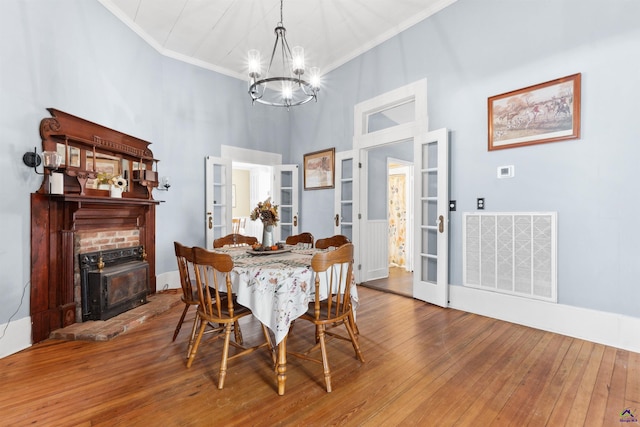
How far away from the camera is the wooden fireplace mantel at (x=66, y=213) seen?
8.74ft

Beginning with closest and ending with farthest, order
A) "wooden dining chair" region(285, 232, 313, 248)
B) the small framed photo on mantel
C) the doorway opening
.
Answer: "wooden dining chair" region(285, 232, 313, 248)
the small framed photo on mantel
the doorway opening

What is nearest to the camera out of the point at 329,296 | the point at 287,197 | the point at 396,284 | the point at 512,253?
the point at 329,296

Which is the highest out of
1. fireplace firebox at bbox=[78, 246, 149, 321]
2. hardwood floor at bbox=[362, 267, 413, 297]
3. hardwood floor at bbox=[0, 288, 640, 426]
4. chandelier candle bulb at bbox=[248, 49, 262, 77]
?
chandelier candle bulb at bbox=[248, 49, 262, 77]

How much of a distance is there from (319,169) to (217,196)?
6.03ft

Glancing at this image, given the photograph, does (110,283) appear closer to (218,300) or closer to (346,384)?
(218,300)

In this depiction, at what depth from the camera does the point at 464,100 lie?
11.3 ft

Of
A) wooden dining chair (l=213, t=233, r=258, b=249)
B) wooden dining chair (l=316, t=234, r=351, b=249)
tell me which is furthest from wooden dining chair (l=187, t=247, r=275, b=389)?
wooden dining chair (l=316, t=234, r=351, b=249)

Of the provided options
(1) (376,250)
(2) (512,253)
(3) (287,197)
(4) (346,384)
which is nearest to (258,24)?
(3) (287,197)

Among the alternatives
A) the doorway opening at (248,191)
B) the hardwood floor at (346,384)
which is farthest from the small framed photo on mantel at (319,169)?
the doorway opening at (248,191)

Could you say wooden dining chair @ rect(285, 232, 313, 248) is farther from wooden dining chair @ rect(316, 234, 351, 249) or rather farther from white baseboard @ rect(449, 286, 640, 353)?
white baseboard @ rect(449, 286, 640, 353)

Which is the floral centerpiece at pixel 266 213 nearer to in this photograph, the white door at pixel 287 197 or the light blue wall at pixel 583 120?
the light blue wall at pixel 583 120

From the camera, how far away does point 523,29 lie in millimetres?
2996

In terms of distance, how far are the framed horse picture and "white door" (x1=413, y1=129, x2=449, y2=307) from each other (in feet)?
1.79

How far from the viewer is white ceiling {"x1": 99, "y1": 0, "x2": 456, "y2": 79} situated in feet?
11.8
